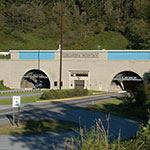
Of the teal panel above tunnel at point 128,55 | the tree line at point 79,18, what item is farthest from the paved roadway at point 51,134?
the tree line at point 79,18

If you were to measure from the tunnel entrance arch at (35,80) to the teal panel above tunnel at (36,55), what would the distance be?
3.10 meters

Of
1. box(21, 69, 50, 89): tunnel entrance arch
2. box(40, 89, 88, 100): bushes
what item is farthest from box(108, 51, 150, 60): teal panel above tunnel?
box(21, 69, 50, 89): tunnel entrance arch

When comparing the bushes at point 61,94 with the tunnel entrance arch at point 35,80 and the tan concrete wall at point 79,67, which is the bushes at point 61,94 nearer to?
the tan concrete wall at point 79,67

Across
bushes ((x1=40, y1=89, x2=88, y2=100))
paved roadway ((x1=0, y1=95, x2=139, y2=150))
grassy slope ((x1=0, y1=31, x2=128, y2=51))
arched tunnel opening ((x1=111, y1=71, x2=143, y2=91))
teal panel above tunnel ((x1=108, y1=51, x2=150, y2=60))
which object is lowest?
paved roadway ((x1=0, y1=95, x2=139, y2=150))

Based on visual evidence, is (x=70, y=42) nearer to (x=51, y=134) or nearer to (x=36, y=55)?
(x=36, y=55)

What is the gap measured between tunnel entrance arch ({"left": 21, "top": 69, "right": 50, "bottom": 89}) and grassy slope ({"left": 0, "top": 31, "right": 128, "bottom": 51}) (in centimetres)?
2134

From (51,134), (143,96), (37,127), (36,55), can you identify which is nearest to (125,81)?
(36,55)

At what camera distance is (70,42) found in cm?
8406

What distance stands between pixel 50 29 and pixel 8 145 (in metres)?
79.2

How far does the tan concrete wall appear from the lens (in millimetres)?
49844

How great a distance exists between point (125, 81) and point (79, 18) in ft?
166

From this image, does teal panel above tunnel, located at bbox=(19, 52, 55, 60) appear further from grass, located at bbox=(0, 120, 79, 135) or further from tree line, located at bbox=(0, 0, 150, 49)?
grass, located at bbox=(0, 120, 79, 135)

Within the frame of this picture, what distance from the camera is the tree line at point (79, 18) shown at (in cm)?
8614

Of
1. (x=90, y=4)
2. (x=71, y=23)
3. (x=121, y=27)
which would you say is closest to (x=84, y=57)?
(x=121, y=27)
